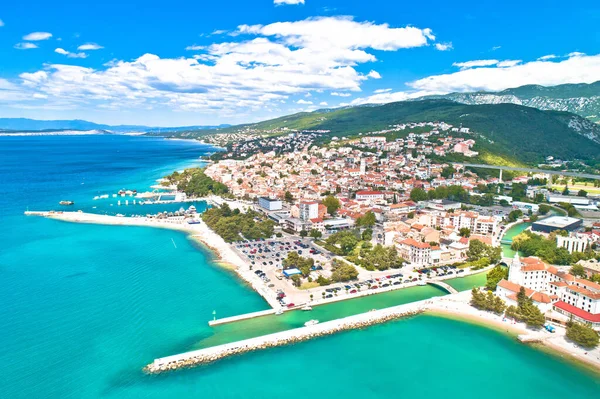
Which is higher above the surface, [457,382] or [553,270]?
[553,270]

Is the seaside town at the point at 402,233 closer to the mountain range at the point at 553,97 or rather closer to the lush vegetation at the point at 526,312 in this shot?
the lush vegetation at the point at 526,312

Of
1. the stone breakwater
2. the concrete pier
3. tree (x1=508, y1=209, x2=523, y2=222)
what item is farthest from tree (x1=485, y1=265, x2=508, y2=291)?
tree (x1=508, y1=209, x2=523, y2=222)

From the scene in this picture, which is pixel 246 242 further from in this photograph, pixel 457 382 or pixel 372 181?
pixel 372 181

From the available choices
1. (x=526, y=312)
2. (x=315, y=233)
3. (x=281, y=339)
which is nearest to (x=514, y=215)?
(x=315, y=233)

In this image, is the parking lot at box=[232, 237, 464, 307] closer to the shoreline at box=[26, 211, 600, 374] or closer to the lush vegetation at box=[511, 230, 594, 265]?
the shoreline at box=[26, 211, 600, 374]

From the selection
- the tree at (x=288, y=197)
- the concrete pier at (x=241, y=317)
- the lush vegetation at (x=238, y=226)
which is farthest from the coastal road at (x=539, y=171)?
the concrete pier at (x=241, y=317)

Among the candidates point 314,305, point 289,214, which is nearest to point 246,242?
point 289,214
